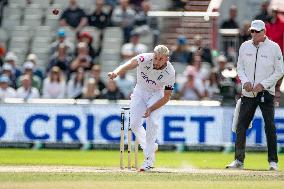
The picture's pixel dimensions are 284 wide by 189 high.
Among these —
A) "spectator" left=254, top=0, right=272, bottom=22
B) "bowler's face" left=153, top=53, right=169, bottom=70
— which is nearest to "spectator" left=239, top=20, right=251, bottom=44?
"spectator" left=254, top=0, right=272, bottom=22

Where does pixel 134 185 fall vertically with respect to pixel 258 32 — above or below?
below

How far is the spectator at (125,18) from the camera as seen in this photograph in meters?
25.6

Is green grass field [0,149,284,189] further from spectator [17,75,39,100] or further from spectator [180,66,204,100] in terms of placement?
spectator [17,75,39,100]

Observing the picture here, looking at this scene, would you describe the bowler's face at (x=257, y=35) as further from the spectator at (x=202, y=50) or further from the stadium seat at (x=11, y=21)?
the stadium seat at (x=11, y=21)

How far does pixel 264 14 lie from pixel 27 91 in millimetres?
5616

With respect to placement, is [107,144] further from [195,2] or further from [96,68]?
[195,2]

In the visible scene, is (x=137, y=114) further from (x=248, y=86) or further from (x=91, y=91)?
(x=91, y=91)

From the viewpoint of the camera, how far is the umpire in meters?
17.0

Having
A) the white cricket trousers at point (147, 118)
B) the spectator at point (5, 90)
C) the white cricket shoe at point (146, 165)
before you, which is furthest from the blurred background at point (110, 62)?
the white cricket shoe at point (146, 165)

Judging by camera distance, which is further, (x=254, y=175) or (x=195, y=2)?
(x=195, y=2)

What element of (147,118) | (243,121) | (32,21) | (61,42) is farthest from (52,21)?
(147,118)

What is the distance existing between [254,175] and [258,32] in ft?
8.34

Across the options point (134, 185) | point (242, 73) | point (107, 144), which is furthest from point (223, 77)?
point (134, 185)

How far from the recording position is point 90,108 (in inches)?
903
